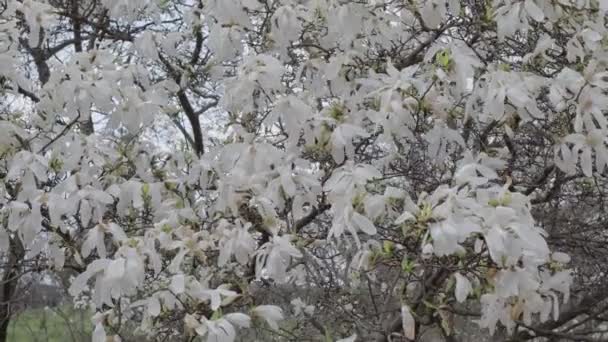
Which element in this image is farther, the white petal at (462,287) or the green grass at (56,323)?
the green grass at (56,323)

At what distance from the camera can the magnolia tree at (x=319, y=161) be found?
1.47 meters

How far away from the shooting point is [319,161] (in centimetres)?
189

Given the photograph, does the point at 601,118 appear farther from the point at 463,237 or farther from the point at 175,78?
the point at 175,78

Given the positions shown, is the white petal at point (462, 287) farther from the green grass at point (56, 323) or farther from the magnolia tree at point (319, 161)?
the green grass at point (56, 323)

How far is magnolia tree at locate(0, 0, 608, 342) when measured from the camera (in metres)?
1.47

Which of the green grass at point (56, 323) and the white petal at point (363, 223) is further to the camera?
the green grass at point (56, 323)

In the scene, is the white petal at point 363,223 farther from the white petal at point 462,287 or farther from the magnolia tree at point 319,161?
the white petal at point 462,287

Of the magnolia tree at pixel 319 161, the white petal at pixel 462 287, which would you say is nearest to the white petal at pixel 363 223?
the magnolia tree at pixel 319 161

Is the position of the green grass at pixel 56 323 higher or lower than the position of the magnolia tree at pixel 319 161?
lower

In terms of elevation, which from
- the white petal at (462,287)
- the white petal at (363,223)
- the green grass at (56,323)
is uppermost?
the white petal at (363,223)

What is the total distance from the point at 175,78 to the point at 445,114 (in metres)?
1.37

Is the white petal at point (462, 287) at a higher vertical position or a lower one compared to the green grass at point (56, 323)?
higher

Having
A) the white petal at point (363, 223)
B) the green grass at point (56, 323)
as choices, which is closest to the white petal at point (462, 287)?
the white petal at point (363, 223)

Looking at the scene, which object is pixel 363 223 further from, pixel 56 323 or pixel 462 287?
pixel 56 323
